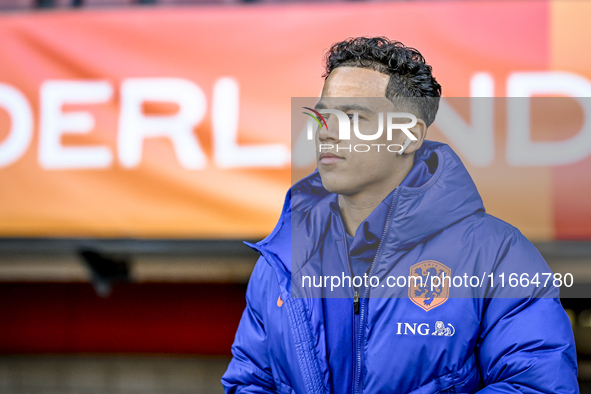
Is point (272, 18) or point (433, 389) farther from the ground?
point (272, 18)

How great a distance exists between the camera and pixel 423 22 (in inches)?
88.6

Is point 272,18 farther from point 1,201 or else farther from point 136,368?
point 136,368

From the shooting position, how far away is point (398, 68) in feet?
4.11

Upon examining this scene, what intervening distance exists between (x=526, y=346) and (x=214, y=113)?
1.68 metres

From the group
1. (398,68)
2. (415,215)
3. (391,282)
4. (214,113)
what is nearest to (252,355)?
(391,282)

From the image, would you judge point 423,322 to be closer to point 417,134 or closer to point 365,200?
point 365,200

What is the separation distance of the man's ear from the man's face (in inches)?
2.1

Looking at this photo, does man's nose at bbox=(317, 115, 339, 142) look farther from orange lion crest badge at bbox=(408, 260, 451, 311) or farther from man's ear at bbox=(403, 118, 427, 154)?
orange lion crest badge at bbox=(408, 260, 451, 311)

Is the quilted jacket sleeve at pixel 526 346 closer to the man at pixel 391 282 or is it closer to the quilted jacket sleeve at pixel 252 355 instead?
the man at pixel 391 282

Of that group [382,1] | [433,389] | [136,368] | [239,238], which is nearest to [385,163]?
[433,389]

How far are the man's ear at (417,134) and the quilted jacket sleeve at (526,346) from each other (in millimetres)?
358

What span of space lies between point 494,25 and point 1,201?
2.37m

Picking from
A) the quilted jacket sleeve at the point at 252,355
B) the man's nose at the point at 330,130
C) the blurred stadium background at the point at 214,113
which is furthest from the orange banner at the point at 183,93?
the man's nose at the point at 330,130

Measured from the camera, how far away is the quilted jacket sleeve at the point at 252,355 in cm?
130
